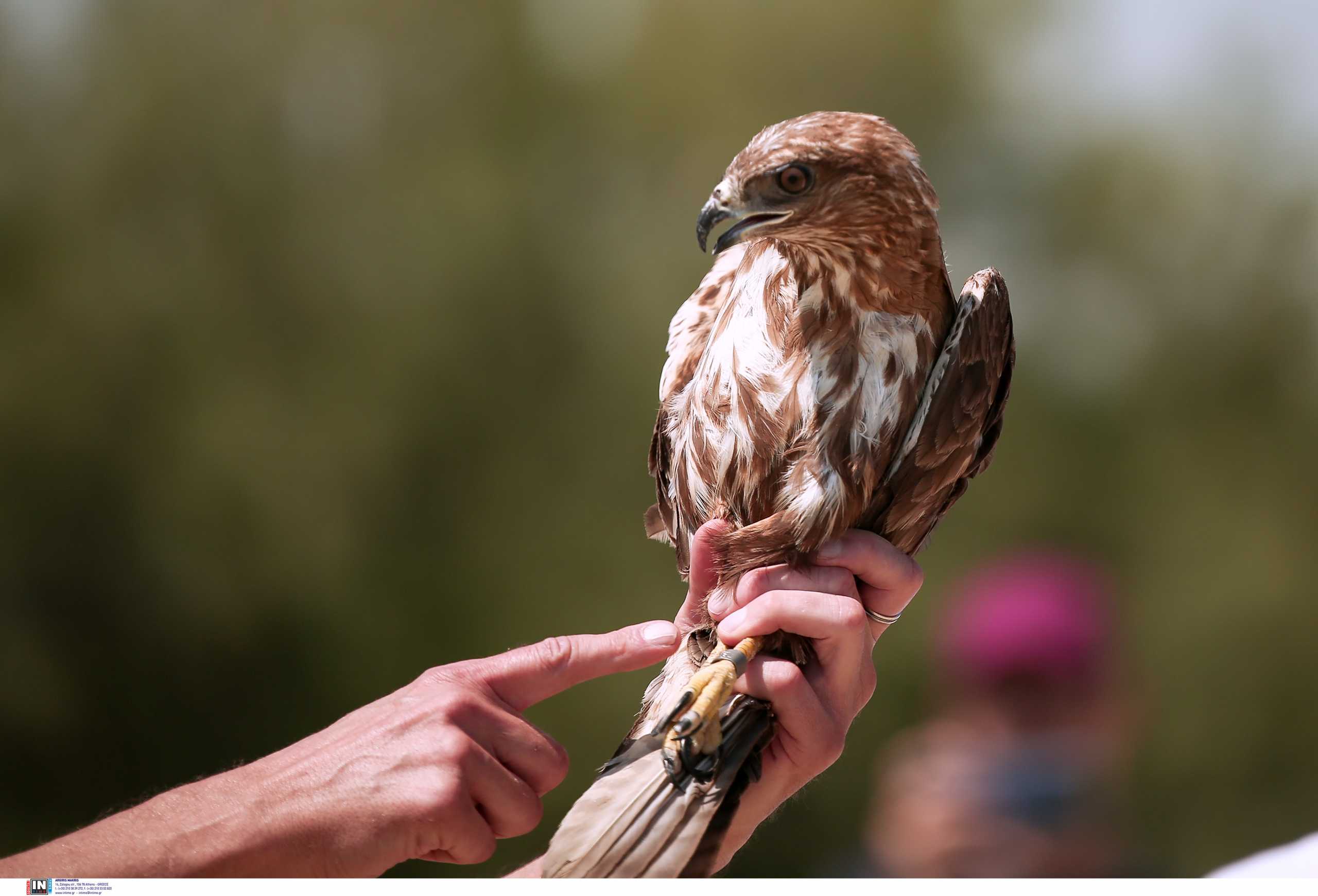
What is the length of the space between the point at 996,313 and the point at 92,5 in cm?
736

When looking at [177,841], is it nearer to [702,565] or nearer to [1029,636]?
[702,565]

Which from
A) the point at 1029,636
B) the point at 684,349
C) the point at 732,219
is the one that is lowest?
the point at 1029,636

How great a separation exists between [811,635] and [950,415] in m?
0.54

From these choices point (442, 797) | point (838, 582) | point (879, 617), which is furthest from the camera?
point (879, 617)

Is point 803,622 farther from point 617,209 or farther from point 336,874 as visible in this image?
point 617,209

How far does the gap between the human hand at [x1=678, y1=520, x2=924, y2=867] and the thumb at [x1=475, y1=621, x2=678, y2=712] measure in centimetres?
15

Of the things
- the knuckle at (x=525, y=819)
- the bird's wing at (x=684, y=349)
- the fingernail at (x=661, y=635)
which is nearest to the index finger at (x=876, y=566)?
the fingernail at (x=661, y=635)

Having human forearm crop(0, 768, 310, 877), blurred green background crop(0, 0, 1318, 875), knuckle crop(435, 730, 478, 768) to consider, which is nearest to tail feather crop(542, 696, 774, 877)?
knuckle crop(435, 730, 478, 768)

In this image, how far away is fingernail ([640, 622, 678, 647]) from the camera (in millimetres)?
1869

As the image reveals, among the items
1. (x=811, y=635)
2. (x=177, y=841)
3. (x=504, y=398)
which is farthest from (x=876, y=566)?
(x=504, y=398)

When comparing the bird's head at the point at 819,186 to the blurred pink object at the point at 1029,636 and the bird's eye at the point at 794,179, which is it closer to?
the bird's eye at the point at 794,179

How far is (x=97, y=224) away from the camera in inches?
274

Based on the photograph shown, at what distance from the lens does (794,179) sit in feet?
5.91

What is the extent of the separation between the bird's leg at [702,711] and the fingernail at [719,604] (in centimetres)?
14
